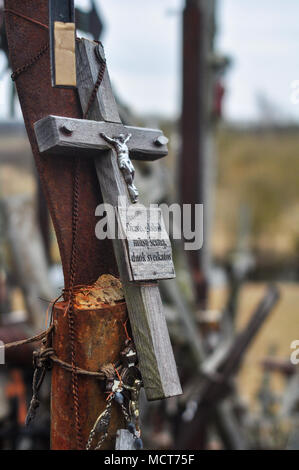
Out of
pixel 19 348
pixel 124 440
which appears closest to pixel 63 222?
pixel 124 440

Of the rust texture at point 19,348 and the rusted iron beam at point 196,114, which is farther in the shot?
the rusted iron beam at point 196,114

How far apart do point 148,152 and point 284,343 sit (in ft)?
37.7

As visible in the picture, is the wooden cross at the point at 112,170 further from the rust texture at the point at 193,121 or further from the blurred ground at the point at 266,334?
the blurred ground at the point at 266,334

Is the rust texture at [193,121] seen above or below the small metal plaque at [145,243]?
above

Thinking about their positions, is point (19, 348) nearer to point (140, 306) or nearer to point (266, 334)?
point (140, 306)

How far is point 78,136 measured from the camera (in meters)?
1.73

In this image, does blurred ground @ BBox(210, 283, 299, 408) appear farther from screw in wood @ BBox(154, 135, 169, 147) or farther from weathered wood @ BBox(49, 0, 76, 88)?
weathered wood @ BBox(49, 0, 76, 88)

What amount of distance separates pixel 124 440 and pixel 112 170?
0.91 metres

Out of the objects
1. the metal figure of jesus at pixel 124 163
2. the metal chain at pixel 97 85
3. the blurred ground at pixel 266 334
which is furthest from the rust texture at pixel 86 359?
the blurred ground at pixel 266 334

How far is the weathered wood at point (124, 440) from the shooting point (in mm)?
1724

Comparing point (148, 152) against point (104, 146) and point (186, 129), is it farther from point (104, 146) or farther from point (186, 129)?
point (186, 129)

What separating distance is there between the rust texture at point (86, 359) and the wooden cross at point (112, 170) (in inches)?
3.2

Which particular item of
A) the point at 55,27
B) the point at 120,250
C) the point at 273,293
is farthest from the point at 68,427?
the point at 273,293

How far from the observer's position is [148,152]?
1.97 m
